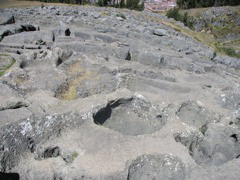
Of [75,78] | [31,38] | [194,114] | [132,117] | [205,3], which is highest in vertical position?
[205,3]

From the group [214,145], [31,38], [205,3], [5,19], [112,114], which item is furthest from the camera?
[205,3]

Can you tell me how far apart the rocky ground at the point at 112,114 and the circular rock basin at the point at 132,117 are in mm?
37

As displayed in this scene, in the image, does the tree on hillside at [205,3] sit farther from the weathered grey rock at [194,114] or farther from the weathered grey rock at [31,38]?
the weathered grey rock at [194,114]

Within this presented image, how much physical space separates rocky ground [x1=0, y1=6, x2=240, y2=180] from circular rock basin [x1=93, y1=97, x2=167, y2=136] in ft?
0.12

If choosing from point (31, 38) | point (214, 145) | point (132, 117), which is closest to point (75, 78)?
point (132, 117)

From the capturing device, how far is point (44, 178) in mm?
5496

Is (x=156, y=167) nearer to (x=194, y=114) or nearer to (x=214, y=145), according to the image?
(x=214, y=145)

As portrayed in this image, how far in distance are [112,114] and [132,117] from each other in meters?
0.84

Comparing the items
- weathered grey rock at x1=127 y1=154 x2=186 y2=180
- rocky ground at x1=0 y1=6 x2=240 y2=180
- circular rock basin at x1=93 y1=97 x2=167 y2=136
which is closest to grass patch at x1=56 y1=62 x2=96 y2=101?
rocky ground at x1=0 y1=6 x2=240 y2=180

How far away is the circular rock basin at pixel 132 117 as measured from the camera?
8.30 meters

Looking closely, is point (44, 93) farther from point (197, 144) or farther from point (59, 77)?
point (197, 144)

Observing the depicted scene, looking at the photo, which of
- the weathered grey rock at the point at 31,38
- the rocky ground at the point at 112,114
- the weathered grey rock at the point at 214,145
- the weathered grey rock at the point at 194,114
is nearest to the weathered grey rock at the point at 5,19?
the rocky ground at the point at 112,114

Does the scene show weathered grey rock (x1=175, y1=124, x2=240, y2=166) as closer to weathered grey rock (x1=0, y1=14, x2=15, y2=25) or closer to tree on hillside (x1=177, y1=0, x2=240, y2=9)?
weathered grey rock (x1=0, y1=14, x2=15, y2=25)

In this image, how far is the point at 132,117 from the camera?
9.02 metres
